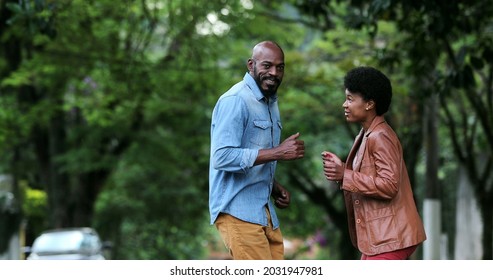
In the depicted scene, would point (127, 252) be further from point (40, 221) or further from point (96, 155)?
point (96, 155)

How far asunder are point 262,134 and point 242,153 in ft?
0.88

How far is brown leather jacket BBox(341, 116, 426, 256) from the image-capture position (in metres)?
5.30

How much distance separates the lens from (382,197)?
5.31m

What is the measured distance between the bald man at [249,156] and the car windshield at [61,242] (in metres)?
16.7

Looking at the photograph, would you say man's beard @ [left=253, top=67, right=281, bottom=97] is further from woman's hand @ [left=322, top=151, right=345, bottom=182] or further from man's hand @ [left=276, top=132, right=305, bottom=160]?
woman's hand @ [left=322, top=151, right=345, bottom=182]

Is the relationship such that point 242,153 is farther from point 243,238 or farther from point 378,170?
point 378,170

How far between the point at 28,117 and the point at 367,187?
1701 centimetres

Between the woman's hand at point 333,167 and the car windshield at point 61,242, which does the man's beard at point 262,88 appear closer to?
the woman's hand at point 333,167

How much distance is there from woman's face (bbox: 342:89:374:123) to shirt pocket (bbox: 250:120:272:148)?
449mm

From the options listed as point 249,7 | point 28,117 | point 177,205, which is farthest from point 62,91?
point 177,205

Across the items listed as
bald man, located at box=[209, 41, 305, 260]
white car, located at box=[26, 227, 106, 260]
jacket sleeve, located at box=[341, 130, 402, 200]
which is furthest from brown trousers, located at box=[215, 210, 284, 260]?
white car, located at box=[26, 227, 106, 260]

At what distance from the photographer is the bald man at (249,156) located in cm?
554

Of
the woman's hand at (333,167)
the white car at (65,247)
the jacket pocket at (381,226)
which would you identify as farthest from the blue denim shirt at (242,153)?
the white car at (65,247)

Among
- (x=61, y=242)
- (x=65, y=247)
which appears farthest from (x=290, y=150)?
(x=61, y=242)
